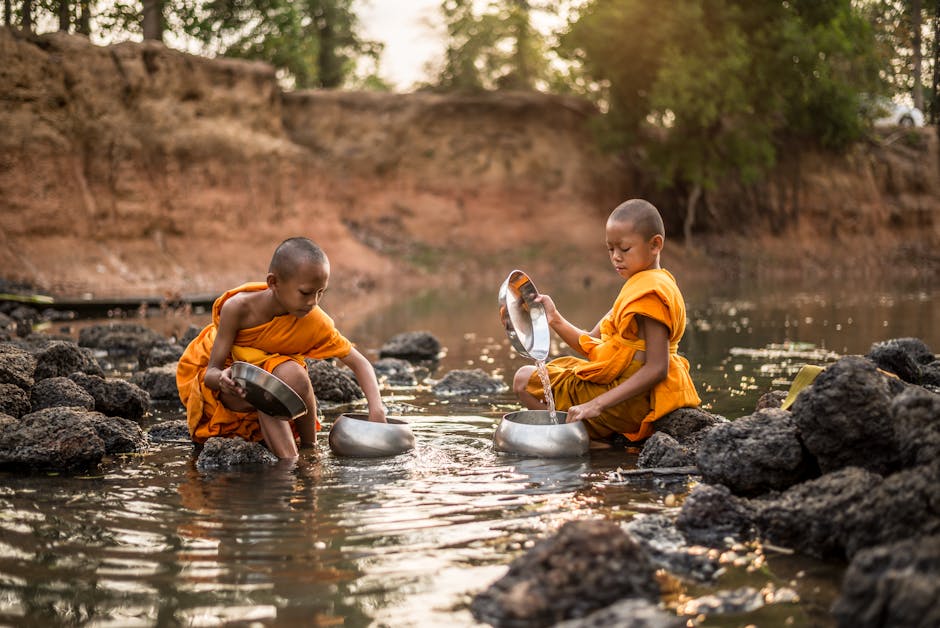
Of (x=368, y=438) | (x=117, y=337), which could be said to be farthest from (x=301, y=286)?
(x=117, y=337)

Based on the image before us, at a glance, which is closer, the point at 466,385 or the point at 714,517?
the point at 714,517

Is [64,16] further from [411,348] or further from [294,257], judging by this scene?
[294,257]

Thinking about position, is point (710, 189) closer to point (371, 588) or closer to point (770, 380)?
point (770, 380)

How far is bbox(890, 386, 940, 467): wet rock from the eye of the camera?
354 centimetres

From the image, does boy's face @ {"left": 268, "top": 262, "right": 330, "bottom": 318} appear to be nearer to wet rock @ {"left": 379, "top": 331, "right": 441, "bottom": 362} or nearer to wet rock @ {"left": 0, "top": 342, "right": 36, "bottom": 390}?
wet rock @ {"left": 0, "top": 342, "right": 36, "bottom": 390}

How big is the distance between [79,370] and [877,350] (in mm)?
5940

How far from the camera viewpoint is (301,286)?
5270mm

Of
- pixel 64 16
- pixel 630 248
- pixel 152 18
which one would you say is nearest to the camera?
pixel 630 248

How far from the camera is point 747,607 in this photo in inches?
120

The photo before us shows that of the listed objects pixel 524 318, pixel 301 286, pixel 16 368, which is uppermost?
pixel 301 286

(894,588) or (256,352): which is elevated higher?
(256,352)

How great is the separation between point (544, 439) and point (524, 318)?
3.31 ft

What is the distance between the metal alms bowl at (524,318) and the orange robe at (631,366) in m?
0.27

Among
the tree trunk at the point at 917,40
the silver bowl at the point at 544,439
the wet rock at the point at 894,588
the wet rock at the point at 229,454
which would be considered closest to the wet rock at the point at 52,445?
the wet rock at the point at 229,454
